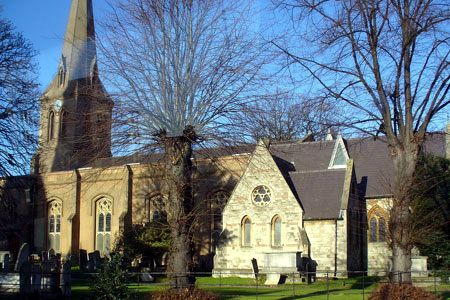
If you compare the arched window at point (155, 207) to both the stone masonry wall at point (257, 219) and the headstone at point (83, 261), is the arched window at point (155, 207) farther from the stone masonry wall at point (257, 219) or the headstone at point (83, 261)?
the stone masonry wall at point (257, 219)

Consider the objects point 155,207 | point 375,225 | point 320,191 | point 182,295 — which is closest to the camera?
point 182,295

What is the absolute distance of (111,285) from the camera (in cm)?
1469

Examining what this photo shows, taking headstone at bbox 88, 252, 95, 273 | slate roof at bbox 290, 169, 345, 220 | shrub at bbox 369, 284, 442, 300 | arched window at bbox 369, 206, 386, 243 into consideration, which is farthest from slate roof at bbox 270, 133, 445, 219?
shrub at bbox 369, 284, 442, 300

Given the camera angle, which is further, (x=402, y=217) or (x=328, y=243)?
(x=328, y=243)

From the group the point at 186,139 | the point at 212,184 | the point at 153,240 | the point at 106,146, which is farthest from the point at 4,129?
the point at 212,184

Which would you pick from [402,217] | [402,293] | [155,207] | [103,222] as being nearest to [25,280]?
[402,293]

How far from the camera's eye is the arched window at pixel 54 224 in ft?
150

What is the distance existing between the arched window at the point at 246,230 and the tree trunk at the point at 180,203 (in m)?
16.0

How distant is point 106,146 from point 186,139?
2380 mm

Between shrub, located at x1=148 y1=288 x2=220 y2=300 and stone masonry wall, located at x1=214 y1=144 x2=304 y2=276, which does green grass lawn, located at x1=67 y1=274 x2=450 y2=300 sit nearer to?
shrub, located at x1=148 y1=288 x2=220 y2=300

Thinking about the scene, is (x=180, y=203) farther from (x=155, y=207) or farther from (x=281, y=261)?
(x=155, y=207)

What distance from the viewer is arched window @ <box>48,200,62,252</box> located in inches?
1802

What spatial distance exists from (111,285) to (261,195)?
16.8 metres

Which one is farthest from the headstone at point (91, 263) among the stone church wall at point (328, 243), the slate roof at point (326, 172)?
the stone church wall at point (328, 243)
